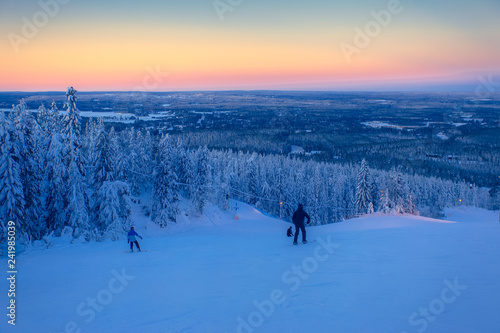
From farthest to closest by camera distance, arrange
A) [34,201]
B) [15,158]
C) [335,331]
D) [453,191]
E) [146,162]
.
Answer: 1. [453,191]
2. [146,162]
3. [34,201]
4. [15,158]
5. [335,331]

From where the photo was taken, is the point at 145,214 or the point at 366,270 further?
the point at 145,214

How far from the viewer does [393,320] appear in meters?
6.08

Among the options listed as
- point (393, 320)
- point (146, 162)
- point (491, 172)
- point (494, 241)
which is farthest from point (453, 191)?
point (393, 320)

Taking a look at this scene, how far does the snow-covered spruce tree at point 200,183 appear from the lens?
42062 mm

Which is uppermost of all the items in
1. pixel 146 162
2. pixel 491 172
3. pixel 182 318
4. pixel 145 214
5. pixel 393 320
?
pixel 393 320

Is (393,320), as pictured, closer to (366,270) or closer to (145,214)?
(366,270)

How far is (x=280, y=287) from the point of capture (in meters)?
8.26

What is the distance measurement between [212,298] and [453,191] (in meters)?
97.5

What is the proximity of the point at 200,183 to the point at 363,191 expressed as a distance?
25.7m

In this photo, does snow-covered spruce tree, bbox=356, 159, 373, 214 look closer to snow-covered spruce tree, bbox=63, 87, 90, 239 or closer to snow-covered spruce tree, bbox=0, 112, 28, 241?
snow-covered spruce tree, bbox=63, 87, 90, 239

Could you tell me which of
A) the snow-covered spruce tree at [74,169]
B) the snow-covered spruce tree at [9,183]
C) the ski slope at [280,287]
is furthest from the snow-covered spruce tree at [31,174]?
the ski slope at [280,287]

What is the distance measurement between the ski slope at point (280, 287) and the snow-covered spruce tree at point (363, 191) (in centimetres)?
3593

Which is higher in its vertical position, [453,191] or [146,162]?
[146,162]

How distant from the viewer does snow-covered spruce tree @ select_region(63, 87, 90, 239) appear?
21234 mm
